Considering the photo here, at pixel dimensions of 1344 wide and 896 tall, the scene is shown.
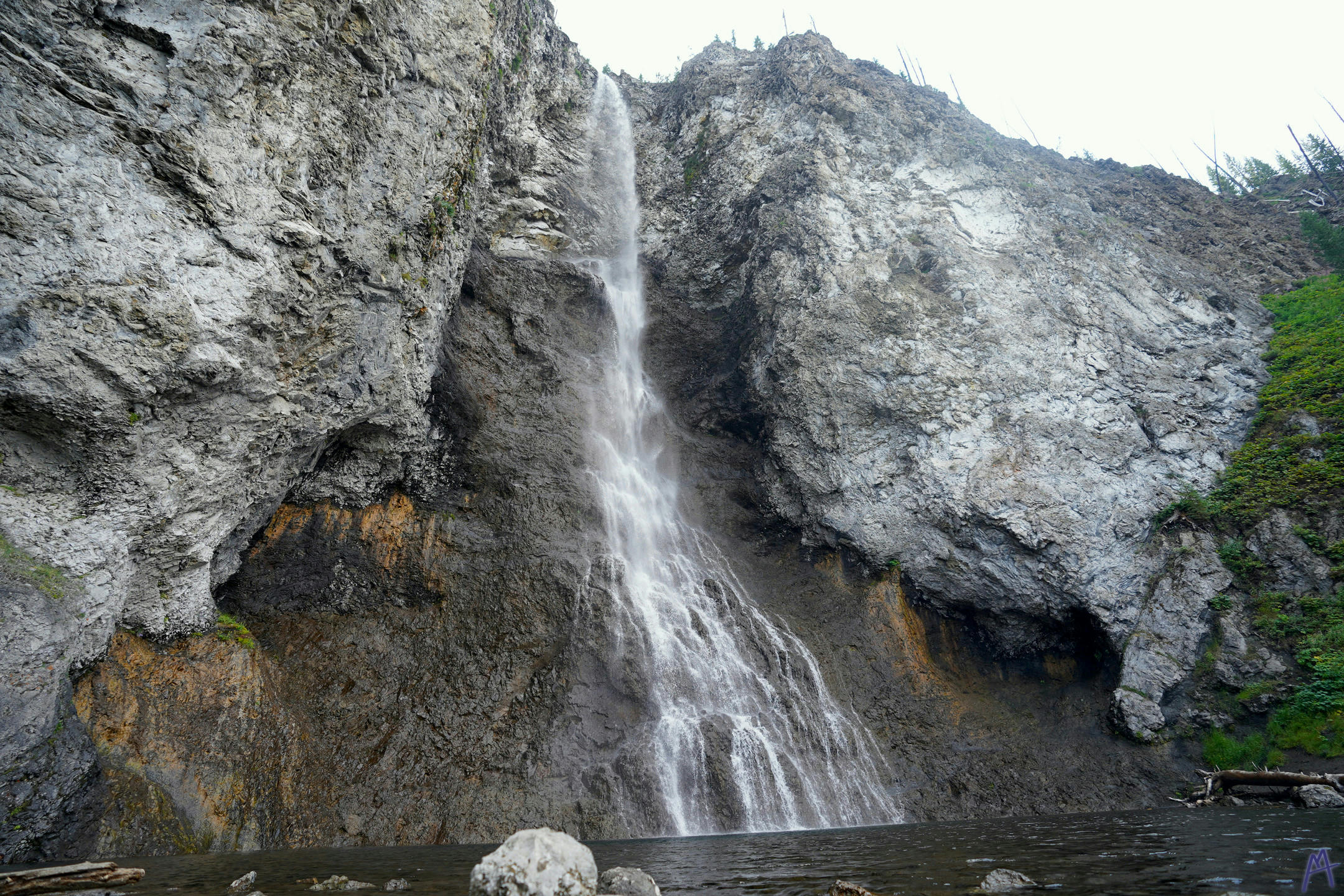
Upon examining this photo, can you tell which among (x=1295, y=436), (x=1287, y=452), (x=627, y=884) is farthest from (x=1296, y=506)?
(x=627, y=884)

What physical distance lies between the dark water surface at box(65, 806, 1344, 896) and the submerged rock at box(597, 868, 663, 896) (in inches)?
26.9

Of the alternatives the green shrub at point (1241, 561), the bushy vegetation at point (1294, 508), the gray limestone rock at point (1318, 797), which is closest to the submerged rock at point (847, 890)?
the gray limestone rock at point (1318, 797)

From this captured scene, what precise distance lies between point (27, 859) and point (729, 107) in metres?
26.0

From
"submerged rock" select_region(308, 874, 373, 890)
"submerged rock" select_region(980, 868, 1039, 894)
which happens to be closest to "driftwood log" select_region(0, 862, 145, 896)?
"submerged rock" select_region(308, 874, 373, 890)

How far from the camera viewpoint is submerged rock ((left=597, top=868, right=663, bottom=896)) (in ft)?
16.3

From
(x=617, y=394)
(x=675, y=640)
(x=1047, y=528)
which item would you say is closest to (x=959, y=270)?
(x=1047, y=528)

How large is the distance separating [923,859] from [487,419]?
41.9 feet

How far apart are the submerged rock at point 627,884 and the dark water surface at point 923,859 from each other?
682 millimetres

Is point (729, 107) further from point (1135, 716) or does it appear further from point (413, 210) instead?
point (1135, 716)

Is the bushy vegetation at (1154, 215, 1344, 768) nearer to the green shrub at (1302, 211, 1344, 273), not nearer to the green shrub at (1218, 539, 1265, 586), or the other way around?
the green shrub at (1218, 539, 1265, 586)

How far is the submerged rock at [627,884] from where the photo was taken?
4980mm

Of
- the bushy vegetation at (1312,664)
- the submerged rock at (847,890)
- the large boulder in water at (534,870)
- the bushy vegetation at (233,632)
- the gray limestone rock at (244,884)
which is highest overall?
the bushy vegetation at (233,632)

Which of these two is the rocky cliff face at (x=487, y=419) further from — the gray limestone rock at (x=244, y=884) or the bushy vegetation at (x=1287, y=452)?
the gray limestone rock at (x=244, y=884)

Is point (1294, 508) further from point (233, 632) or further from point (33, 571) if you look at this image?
point (33, 571)
